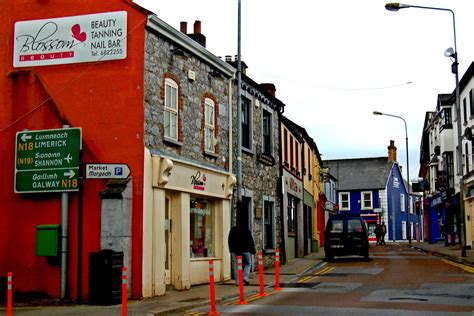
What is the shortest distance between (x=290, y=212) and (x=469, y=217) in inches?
563

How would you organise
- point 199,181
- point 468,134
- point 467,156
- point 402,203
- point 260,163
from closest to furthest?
1. point 199,181
2. point 260,163
3. point 468,134
4. point 467,156
5. point 402,203

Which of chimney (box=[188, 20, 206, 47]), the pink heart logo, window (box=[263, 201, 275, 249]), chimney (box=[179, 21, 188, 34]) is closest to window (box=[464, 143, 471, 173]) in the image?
window (box=[263, 201, 275, 249])

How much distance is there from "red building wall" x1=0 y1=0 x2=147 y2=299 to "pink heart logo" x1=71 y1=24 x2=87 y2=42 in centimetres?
38

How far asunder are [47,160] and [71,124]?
111 centimetres

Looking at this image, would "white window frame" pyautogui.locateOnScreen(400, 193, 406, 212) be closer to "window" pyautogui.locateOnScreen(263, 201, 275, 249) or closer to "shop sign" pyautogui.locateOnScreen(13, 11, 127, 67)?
"window" pyautogui.locateOnScreen(263, 201, 275, 249)

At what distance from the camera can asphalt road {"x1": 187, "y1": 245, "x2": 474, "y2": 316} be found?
1278cm

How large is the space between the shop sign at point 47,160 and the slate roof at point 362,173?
6213cm

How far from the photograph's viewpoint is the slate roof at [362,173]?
3031 inches

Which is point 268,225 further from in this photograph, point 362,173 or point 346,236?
point 362,173

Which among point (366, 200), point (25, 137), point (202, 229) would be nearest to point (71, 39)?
point (25, 137)

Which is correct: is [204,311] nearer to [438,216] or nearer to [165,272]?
[165,272]

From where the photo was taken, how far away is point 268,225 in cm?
2609

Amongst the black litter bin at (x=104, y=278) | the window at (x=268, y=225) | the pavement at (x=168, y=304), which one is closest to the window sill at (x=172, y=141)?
the black litter bin at (x=104, y=278)

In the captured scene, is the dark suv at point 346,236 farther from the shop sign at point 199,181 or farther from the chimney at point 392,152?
the chimney at point 392,152
